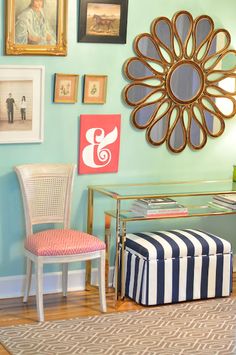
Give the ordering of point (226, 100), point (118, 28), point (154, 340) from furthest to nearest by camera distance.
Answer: point (226, 100) → point (118, 28) → point (154, 340)

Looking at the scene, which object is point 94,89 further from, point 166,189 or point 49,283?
point 49,283

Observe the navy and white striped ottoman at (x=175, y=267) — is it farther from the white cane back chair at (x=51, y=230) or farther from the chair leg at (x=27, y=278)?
the chair leg at (x=27, y=278)

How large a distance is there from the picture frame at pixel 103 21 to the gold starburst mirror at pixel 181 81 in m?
0.16

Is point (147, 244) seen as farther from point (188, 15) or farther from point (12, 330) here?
point (188, 15)

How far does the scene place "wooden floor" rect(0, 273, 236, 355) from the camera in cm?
461

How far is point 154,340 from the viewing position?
4293 millimetres

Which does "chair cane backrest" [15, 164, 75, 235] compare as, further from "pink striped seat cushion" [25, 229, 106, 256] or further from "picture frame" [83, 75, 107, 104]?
"picture frame" [83, 75, 107, 104]

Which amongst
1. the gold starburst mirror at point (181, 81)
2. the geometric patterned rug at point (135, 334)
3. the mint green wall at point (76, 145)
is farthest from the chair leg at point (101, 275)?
the gold starburst mirror at point (181, 81)

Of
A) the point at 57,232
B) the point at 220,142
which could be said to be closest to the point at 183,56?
the point at 220,142

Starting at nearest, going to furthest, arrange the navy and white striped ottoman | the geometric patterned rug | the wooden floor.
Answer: the geometric patterned rug → the wooden floor → the navy and white striped ottoman

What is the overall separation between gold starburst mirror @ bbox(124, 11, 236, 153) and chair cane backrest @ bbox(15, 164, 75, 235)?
0.63 meters

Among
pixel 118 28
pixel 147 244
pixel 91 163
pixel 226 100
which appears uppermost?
pixel 118 28

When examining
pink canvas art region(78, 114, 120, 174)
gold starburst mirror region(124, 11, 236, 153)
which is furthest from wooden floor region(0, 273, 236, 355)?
gold starburst mirror region(124, 11, 236, 153)

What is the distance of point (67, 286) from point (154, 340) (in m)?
0.99
